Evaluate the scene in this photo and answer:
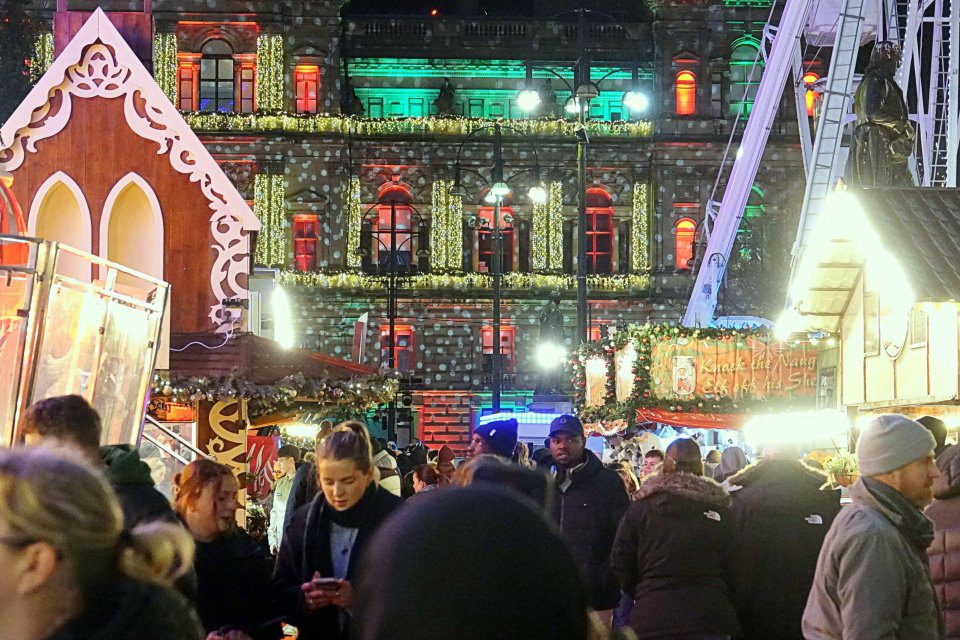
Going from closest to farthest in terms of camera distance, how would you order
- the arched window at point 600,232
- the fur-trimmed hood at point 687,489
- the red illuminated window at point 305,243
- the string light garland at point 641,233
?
1. the fur-trimmed hood at point 687,489
2. the red illuminated window at point 305,243
3. the string light garland at point 641,233
4. the arched window at point 600,232

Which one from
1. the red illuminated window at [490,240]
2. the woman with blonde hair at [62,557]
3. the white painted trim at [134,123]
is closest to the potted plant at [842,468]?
the white painted trim at [134,123]

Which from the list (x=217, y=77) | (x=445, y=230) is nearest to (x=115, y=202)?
(x=217, y=77)

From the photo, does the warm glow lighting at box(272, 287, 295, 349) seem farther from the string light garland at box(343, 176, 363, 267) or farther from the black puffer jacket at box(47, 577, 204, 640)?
the string light garland at box(343, 176, 363, 267)

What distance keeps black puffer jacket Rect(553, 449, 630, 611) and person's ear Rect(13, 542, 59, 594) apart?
5.82 m

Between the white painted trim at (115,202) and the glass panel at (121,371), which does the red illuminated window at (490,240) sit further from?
the glass panel at (121,371)

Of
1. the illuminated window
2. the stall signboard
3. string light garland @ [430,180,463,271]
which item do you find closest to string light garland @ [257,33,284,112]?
string light garland @ [430,180,463,271]

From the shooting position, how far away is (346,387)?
616 inches

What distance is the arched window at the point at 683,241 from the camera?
5359 centimetres

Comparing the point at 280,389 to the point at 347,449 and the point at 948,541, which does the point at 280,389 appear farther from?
the point at 948,541

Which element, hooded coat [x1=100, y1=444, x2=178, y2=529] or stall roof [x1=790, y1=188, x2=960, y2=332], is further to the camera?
stall roof [x1=790, y1=188, x2=960, y2=332]

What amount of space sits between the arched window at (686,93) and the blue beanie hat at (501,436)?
46649mm

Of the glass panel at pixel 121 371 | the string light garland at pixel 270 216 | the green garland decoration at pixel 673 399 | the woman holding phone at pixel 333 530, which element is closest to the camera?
the woman holding phone at pixel 333 530

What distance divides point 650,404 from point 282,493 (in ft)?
17.0

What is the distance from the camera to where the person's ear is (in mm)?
2801
